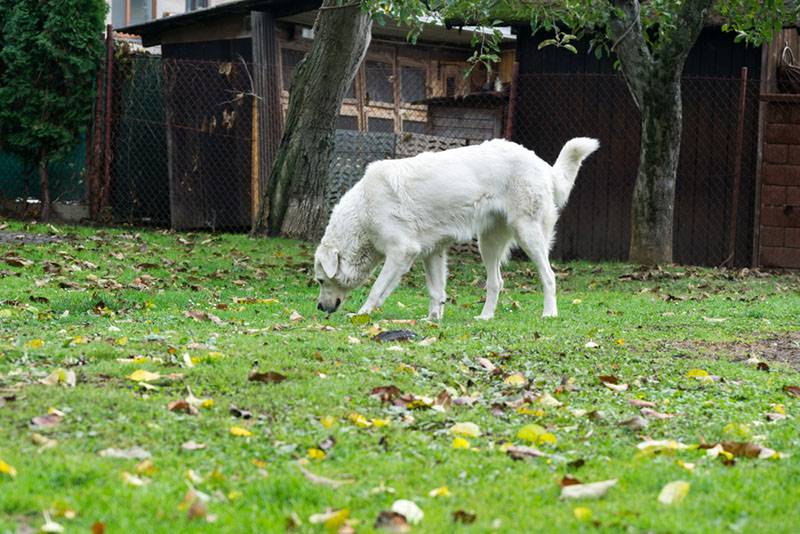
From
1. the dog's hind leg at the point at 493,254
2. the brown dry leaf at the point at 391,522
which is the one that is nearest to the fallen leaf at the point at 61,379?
the brown dry leaf at the point at 391,522

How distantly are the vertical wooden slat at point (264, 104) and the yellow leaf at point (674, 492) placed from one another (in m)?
13.6

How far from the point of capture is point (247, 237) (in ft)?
50.1

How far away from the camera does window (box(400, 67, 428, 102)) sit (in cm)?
2202

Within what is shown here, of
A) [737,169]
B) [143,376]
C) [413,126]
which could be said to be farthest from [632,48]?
[143,376]

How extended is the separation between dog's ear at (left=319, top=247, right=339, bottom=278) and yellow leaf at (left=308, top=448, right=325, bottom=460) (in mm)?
5087

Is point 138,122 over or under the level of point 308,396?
over

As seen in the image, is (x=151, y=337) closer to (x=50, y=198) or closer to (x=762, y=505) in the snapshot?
(x=762, y=505)

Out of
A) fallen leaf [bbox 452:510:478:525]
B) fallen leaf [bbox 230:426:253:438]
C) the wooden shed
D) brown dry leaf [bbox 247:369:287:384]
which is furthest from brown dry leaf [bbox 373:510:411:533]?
the wooden shed

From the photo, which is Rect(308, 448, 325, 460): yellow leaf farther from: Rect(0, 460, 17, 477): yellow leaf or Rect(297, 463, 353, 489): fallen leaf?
Rect(0, 460, 17, 477): yellow leaf

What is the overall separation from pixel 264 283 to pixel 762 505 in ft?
26.7

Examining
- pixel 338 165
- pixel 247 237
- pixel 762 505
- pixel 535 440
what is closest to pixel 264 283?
pixel 247 237

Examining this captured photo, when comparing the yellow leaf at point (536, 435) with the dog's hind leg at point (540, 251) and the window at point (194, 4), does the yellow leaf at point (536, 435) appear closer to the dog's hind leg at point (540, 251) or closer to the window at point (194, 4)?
the dog's hind leg at point (540, 251)

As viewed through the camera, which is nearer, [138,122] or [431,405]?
[431,405]

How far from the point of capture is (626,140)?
16.5 metres
